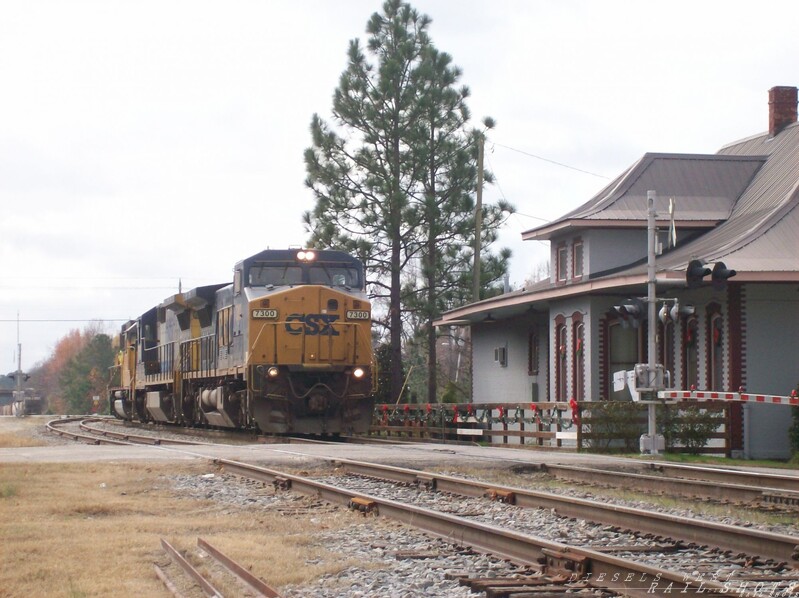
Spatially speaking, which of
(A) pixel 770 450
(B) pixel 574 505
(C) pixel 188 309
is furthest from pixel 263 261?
(B) pixel 574 505

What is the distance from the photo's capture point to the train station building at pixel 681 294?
23281 millimetres

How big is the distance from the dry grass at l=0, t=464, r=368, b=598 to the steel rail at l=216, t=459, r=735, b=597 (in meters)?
0.53

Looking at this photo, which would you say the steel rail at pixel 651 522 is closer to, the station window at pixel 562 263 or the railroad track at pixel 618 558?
the railroad track at pixel 618 558

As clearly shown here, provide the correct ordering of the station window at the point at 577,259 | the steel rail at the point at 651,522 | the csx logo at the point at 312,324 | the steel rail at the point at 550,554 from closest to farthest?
the steel rail at the point at 550,554
the steel rail at the point at 651,522
the csx logo at the point at 312,324
the station window at the point at 577,259

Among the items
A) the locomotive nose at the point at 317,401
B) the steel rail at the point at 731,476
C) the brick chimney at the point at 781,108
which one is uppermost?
the brick chimney at the point at 781,108

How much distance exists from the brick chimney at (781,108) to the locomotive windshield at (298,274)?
15132mm

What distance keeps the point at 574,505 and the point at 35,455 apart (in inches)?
453

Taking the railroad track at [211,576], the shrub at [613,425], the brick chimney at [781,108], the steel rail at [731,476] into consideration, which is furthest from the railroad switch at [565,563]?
the brick chimney at [781,108]

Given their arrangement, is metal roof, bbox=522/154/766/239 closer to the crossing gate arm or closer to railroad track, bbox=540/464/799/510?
the crossing gate arm

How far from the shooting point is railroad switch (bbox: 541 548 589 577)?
23.1 feet

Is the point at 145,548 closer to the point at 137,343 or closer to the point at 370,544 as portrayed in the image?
the point at 370,544

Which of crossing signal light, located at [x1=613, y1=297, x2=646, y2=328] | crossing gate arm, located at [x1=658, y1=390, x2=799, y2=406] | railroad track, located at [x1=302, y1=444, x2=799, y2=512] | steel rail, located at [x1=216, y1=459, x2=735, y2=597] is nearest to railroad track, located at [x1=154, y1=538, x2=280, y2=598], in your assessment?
steel rail, located at [x1=216, y1=459, x2=735, y2=597]

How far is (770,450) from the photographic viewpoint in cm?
2327

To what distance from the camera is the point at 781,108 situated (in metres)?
32.4
